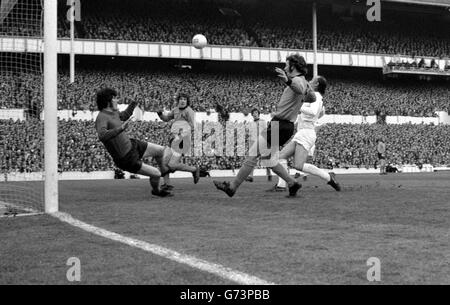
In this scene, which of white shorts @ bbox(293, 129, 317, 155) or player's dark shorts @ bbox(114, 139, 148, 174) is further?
white shorts @ bbox(293, 129, 317, 155)

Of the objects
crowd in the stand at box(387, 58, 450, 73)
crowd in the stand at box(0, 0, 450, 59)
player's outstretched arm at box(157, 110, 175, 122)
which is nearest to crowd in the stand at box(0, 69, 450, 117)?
crowd in the stand at box(387, 58, 450, 73)

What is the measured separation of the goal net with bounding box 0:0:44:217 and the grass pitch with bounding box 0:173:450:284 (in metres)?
1.77

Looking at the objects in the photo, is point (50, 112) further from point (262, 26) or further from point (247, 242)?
point (262, 26)

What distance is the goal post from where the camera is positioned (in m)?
8.27

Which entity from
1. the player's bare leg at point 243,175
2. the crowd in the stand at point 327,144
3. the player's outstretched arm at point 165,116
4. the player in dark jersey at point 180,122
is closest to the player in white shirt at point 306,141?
the player's bare leg at point 243,175

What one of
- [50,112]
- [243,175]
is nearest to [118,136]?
[50,112]

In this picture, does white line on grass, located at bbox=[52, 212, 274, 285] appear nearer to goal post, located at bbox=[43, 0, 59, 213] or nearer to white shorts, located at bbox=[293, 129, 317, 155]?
goal post, located at bbox=[43, 0, 59, 213]

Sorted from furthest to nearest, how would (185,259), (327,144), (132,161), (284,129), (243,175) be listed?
(327,144)
(132,161)
(284,129)
(243,175)
(185,259)

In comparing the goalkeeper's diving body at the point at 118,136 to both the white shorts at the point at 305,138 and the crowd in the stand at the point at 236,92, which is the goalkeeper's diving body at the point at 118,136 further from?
the crowd in the stand at the point at 236,92

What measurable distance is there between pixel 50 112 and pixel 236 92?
34.7 meters

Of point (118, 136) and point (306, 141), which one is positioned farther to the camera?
point (306, 141)

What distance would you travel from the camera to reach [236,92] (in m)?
42.6
